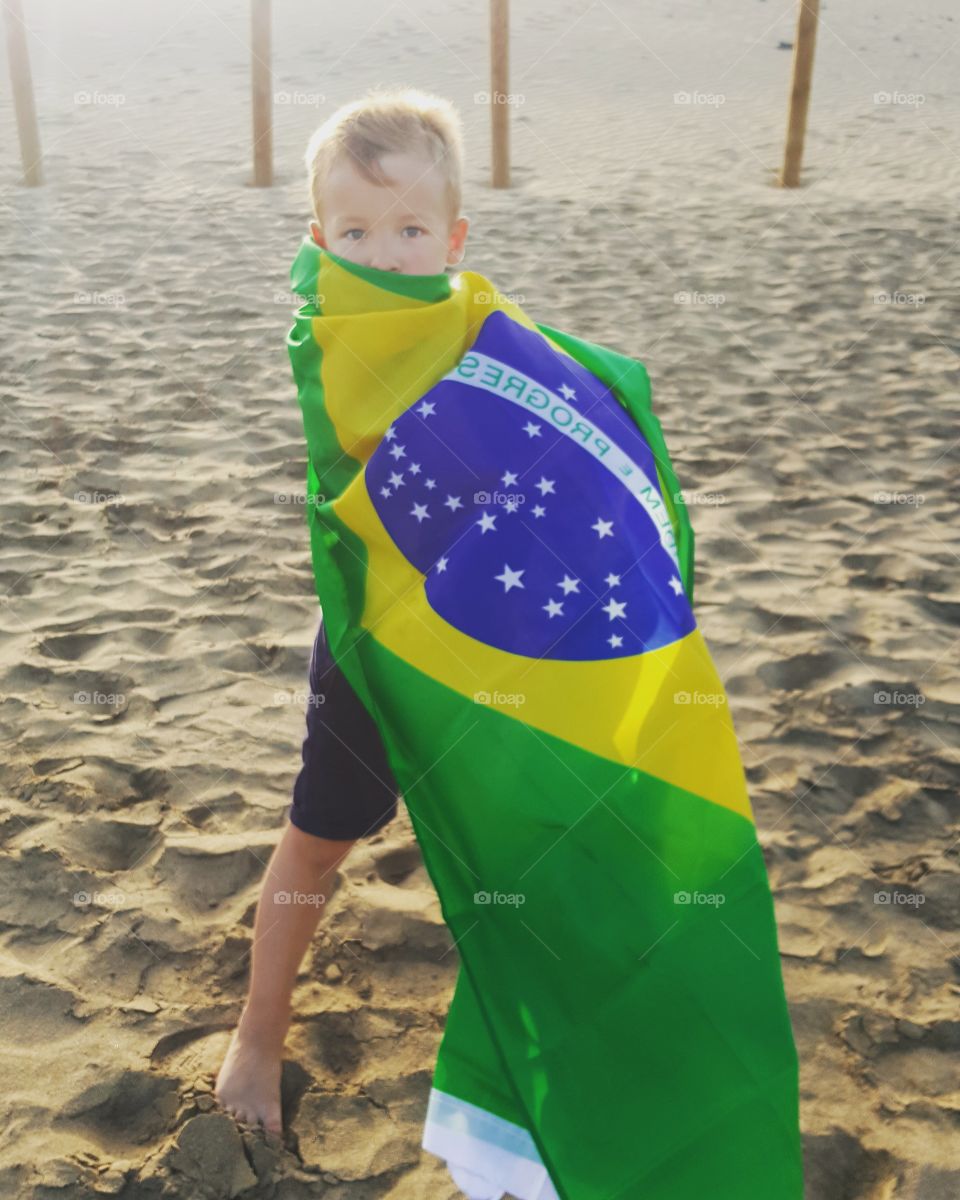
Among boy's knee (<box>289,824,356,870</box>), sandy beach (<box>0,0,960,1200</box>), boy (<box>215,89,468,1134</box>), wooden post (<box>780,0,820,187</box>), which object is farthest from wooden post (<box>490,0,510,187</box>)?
boy's knee (<box>289,824,356,870</box>)

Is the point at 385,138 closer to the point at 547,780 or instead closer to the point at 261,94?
the point at 547,780

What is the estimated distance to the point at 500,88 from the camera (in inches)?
344

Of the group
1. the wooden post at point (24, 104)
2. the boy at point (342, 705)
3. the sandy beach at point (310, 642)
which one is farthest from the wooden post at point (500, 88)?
the boy at point (342, 705)

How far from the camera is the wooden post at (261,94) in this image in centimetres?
855

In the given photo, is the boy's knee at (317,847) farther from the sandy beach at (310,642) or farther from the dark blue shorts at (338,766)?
the sandy beach at (310,642)

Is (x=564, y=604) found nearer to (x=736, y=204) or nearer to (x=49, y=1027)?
(x=49, y=1027)

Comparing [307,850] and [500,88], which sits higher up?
[500,88]

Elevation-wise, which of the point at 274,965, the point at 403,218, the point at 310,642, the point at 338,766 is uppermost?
the point at 403,218

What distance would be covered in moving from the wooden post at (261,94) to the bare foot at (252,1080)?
7609 mm

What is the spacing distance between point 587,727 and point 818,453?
3271 millimetres

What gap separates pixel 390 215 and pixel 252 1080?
1.43 m

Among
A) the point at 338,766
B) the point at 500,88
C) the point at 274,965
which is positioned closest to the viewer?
the point at 338,766

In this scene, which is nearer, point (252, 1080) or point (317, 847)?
point (317, 847)

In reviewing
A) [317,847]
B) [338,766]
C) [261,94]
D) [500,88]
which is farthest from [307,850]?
[261,94]
